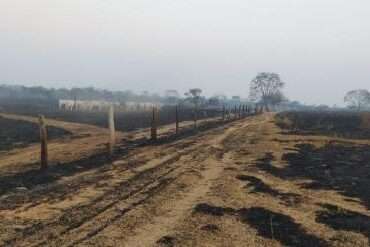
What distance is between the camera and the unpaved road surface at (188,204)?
8.85 metres

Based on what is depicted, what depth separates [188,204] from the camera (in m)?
11.4

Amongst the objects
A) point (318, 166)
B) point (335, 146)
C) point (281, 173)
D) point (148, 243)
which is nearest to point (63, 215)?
point (148, 243)

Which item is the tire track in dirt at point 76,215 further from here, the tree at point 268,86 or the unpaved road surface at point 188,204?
the tree at point 268,86

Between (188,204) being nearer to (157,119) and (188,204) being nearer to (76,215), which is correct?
(76,215)

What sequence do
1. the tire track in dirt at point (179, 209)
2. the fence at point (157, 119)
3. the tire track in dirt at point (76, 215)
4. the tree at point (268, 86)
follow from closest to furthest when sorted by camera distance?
the tire track in dirt at point (76, 215)
the tire track in dirt at point (179, 209)
the fence at point (157, 119)
the tree at point (268, 86)

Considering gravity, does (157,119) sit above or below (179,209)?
below

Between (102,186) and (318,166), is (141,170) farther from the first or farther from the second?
(318,166)

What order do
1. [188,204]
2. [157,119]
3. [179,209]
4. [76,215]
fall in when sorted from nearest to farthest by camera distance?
1. [76,215]
2. [179,209]
3. [188,204]
4. [157,119]

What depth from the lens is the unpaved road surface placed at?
8852mm

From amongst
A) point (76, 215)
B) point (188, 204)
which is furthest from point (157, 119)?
point (76, 215)

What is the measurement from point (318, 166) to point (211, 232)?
36.7ft

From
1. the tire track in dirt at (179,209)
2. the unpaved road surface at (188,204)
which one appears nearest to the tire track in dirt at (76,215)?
the unpaved road surface at (188,204)

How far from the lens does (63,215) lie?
32.9 ft

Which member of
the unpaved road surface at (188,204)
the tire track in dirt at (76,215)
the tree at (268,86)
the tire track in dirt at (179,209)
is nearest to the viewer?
the tire track in dirt at (76,215)
